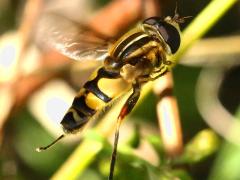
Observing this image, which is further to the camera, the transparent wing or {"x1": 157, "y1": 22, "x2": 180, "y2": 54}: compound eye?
the transparent wing

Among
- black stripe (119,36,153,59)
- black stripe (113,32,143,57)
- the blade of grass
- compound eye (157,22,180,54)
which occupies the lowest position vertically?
the blade of grass

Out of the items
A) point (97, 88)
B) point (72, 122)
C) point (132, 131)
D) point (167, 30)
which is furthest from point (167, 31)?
point (132, 131)

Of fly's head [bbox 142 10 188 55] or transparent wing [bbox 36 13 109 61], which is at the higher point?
transparent wing [bbox 36 13 109 61]

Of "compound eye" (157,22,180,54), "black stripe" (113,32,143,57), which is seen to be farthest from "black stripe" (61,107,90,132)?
"compound eye" (157,22,180,54)

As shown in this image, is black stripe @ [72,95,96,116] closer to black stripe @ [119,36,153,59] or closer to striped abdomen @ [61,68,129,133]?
striped abdomen @ [61,68,129,133]

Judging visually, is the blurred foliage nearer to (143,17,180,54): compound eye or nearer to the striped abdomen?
(143,17,180,54): compound eye
